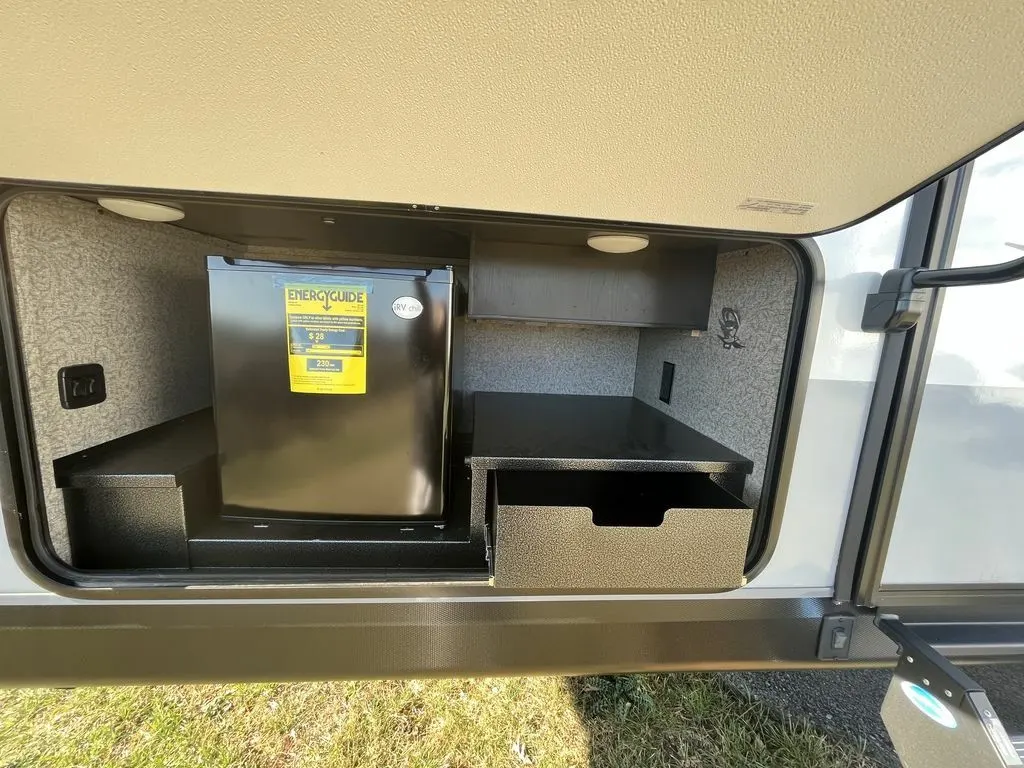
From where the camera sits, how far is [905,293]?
61cm

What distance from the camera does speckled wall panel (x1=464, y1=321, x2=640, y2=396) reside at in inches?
51.8

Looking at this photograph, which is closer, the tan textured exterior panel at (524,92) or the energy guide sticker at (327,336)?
the tan textured exterior panel at (524,92)

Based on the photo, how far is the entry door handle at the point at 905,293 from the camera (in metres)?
0.56

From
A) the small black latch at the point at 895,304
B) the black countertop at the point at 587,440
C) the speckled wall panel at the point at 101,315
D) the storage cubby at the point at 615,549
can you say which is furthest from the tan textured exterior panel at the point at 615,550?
the speckled wall panel at the point at 101,315

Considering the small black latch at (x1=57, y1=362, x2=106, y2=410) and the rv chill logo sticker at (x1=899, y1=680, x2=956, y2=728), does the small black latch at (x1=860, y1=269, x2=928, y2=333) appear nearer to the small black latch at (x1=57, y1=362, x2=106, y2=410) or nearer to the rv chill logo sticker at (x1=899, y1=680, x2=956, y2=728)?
the rv chill logo sticker at (x1=899, y1=680, x2=956, y2=728)

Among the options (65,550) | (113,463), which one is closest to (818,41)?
(113,463)

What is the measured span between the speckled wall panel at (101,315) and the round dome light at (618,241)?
92 cm

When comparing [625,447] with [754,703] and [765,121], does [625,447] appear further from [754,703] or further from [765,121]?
[754,703]

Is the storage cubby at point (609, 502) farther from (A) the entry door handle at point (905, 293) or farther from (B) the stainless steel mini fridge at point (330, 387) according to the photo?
(A) the entry door handle at point (905, 293)

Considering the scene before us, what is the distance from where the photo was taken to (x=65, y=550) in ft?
2.21

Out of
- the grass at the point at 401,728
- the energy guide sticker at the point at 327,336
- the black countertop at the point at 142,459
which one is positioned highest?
the energy guide sticker at the point at 327,336

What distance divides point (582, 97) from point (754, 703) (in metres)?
1.40

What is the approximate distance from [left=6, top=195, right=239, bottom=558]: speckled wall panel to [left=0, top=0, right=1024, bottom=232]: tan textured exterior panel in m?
0.20

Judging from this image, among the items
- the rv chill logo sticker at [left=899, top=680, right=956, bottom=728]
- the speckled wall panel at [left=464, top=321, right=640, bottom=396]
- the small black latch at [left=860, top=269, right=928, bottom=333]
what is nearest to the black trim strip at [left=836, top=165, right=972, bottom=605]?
the small black latch at [left=860, top=269, right=928, bottom=333]
